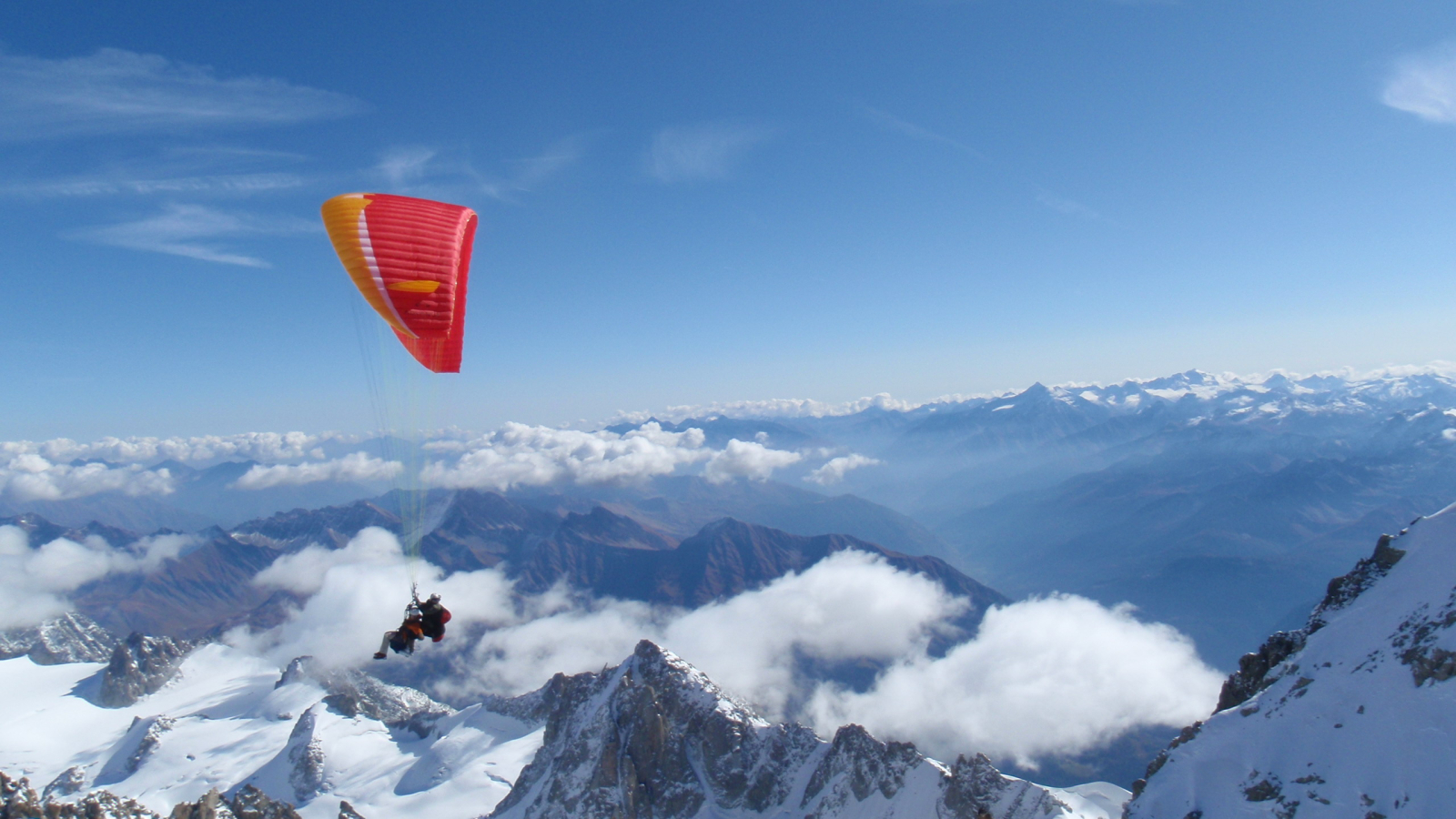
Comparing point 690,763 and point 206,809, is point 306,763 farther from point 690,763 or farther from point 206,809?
point 690,763

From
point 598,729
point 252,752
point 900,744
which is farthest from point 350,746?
point 900,744

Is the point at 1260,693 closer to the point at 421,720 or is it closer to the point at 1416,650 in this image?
the point at 1416,650

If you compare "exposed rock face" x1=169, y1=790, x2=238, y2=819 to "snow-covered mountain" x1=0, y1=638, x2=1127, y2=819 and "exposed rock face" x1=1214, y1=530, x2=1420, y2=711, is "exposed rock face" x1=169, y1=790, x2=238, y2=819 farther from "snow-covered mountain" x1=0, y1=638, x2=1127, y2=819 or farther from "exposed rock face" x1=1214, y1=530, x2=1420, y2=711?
"exposed rock face" x1=1214, y1=530, x2=1420, y2=711

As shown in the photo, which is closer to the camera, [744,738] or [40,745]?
[744,738]

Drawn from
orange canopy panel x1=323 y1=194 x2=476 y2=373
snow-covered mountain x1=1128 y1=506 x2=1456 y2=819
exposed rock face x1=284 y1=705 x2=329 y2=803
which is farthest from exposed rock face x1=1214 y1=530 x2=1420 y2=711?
exposed rock face x1=284 y1=705 x2=329 y2=803

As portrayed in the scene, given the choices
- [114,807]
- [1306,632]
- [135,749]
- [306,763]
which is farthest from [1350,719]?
[135,749]

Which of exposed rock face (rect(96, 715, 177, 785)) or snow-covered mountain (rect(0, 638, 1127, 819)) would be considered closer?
snow-covered mountain (rect(0, 638, 1127, 819))

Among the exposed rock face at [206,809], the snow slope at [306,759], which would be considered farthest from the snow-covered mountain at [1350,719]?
the snow slope at [306,759]
